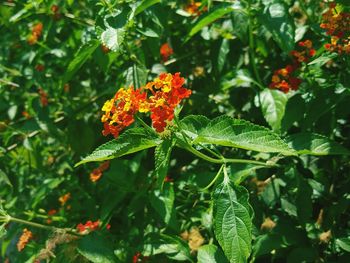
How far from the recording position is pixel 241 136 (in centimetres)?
118

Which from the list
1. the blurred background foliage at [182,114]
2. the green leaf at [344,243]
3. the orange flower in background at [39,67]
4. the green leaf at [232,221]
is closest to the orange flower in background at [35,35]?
the blurred background foliage at [182,114]

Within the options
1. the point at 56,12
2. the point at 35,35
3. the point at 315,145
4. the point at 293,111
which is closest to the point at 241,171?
the point at 315,145

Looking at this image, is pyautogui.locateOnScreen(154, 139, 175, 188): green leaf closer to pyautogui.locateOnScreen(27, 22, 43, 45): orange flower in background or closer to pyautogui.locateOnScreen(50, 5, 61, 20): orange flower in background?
pyautogui.locateOnScreen(50, 5, 61, 20): orange flower in background

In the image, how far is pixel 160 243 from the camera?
1718 mm

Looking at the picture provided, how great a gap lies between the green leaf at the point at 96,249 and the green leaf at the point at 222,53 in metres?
0.96

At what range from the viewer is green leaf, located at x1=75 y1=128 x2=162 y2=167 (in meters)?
1.19

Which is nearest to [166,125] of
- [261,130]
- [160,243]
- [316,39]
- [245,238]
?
[261,130]

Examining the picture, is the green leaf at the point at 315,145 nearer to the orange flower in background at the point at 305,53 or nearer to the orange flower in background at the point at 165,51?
the orange flower in background at the point at 305,53

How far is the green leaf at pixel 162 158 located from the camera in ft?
3.94

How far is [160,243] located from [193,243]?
23cm

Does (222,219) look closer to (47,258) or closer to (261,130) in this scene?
(261,130)

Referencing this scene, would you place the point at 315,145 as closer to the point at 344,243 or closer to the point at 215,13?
the point at 344,243

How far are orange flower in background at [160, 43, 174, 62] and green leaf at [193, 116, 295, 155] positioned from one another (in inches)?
48.8

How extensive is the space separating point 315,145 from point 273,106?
1.27 ft
